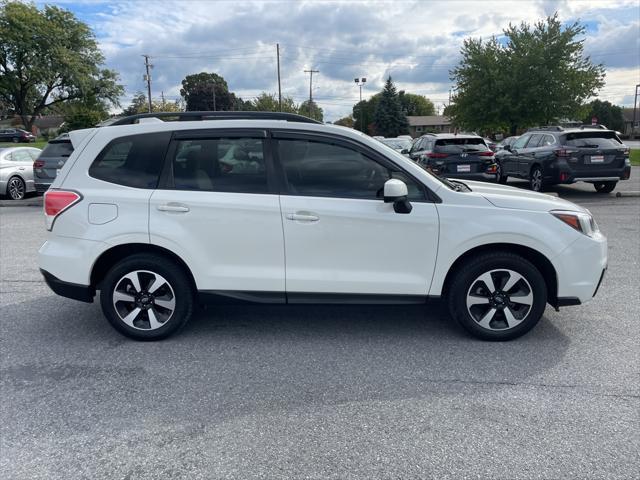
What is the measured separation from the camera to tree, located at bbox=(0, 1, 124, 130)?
177 feet

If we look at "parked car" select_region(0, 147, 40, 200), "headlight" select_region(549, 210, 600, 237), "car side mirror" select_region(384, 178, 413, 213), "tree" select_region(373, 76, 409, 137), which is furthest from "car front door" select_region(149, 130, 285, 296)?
"tree" select_region(373, 76, 409, 137)

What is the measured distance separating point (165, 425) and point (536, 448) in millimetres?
2140

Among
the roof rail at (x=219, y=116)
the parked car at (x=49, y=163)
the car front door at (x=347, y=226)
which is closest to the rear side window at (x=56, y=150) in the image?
the parked car at (x=49, y=163)

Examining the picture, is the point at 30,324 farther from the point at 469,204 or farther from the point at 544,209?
the point at 544,209

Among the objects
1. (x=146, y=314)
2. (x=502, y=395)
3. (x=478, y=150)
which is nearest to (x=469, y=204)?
(x=502, y=395)

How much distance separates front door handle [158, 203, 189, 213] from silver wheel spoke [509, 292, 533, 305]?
273cm

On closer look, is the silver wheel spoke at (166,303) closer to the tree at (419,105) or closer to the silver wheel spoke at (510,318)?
the silver wheel spoke at (510,318)

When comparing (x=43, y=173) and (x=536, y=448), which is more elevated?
(x=43, y=173)

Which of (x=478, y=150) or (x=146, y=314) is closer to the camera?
(x=146, y=314)

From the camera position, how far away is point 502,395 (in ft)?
11.1

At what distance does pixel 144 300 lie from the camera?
4.27 metres

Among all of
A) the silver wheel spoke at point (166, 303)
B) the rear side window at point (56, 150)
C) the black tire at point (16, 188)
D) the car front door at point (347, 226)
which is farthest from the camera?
the black tire at point (16, 188)

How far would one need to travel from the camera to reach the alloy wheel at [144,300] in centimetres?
422

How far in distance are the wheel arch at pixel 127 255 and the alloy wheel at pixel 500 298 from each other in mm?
2332
